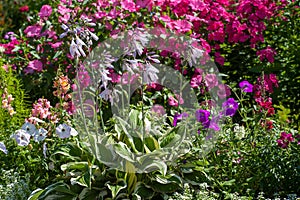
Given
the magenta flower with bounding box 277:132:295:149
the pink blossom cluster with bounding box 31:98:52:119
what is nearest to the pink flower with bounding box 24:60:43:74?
the pink blossom cluster with bounding box 31:98:52:119

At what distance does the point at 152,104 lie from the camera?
4.35 m

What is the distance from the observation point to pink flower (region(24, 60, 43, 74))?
15.5ft

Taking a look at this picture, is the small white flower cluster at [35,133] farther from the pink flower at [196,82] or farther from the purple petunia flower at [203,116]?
the pink flower at [196,82]

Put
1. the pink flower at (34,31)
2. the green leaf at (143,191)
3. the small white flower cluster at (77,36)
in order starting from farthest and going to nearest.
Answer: the pink flower at (34,31), the green leaf at (143,191), the small white flower cluster at (77,36)

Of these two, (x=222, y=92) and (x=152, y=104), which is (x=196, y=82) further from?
(x=152, y=104)

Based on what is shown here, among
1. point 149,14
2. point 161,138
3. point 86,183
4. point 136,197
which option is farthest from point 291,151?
point 149,14

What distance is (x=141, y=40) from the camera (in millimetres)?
3293

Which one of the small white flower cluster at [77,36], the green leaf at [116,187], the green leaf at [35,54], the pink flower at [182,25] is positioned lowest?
the green leaf at [116,187]

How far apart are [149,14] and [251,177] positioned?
175 cm

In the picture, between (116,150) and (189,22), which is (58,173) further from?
(189,22)

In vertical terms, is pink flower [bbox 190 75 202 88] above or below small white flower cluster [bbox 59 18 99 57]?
below

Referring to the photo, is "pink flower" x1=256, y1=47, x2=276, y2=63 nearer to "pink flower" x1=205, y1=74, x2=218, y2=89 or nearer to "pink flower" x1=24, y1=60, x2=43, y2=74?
"pink flower" x1=205, y1=74, x2=218, y2=89

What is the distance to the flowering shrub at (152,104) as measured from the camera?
339 cm

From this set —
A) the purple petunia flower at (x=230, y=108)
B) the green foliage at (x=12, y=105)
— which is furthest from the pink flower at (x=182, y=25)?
the green foliage at (x=12, y=105)
